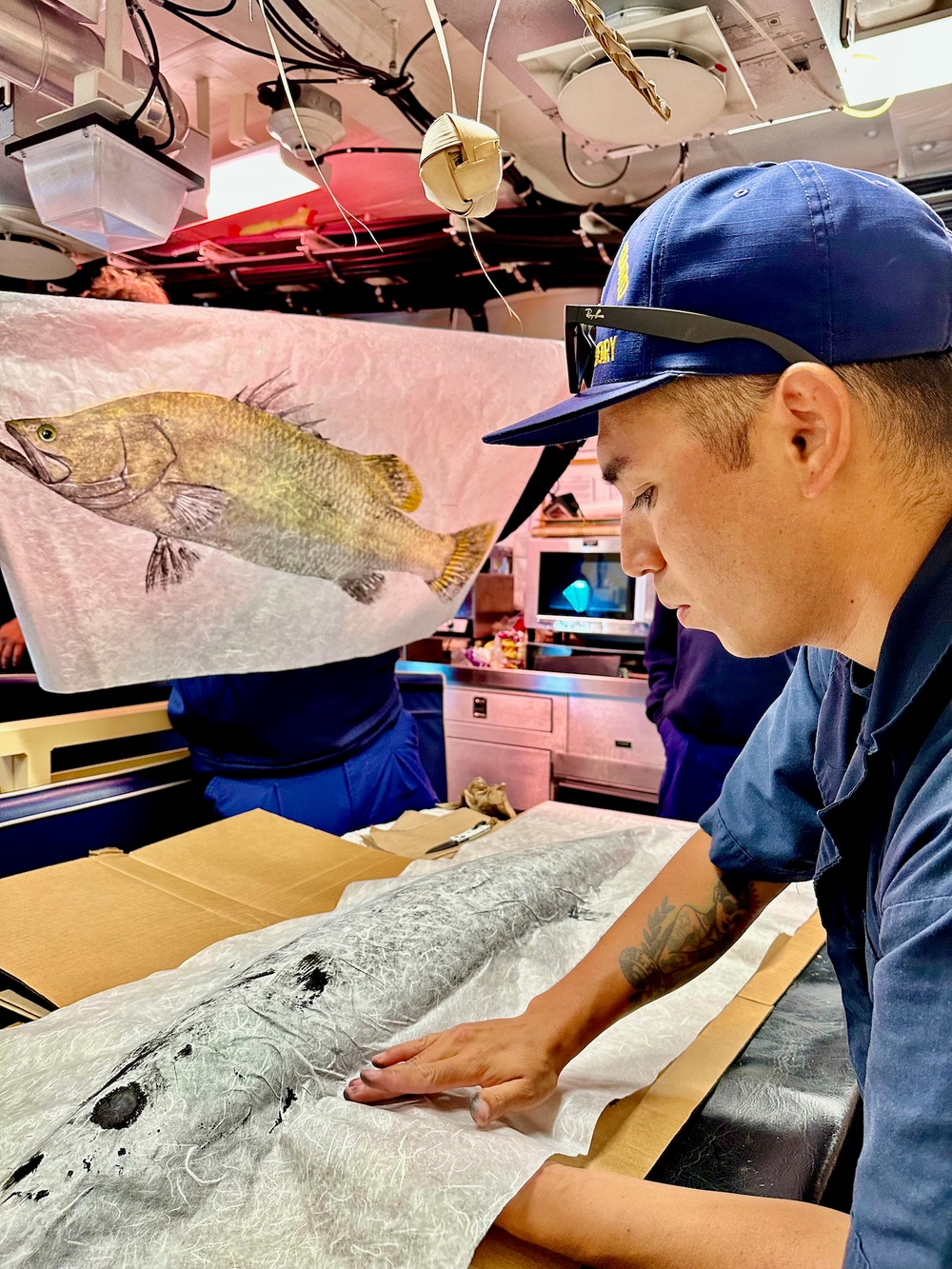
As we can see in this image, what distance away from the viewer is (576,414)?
692 mm

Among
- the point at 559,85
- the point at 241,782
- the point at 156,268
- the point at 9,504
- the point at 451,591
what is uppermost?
the point at 156,268

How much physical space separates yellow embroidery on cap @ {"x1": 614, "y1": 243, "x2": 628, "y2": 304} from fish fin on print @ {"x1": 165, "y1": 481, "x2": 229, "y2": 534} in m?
1.07

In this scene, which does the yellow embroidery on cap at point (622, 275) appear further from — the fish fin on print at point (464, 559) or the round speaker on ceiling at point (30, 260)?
the round speaker on ceiling at point (30, 260)

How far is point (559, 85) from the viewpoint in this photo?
1.86 metres

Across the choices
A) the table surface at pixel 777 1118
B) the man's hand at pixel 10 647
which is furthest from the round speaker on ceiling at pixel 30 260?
the table surface at pixel 777 1118

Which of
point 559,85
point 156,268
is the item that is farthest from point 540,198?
point 156,268

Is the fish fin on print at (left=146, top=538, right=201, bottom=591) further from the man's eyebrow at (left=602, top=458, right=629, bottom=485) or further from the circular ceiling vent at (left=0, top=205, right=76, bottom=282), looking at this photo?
the circular ceiling vent at (left=0, top=205, right=76, bottom=282)

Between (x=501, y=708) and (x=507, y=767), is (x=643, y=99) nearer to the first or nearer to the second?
(x=501, y=708)

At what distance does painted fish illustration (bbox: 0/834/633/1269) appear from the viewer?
65cm

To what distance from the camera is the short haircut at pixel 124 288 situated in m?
1.71

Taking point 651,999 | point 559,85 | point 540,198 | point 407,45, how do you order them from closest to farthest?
point 651,999 < point 559,85 < point 407,45 < point 540,198

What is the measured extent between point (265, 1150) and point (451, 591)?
4.68 ft

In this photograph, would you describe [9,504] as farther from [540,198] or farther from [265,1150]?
[540,198]

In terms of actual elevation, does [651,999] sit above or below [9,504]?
below
